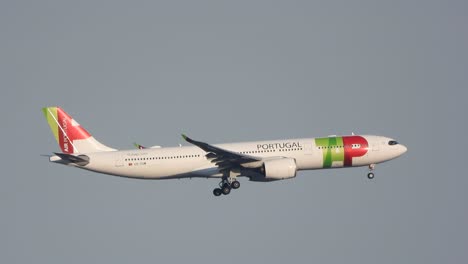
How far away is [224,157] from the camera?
53.3m

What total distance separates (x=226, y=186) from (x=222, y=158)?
2.96 meters

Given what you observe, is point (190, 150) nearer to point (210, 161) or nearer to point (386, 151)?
point (210, 161)

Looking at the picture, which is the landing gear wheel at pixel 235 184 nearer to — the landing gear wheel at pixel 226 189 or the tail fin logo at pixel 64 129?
the landing gear wheel at pixel 226 189

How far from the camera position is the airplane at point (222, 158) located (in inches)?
2114

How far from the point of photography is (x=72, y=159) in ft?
176

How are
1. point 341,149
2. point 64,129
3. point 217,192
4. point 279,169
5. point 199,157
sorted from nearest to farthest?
point 279,169 → point 199,157 → point 341,149 → point 217,192 → point 64,129

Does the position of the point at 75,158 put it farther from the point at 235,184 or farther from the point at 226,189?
the point at 235,184

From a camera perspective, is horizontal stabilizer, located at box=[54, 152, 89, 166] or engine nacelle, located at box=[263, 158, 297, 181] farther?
horizontal stabilizer, located at box=[54, 152, 89, 166]

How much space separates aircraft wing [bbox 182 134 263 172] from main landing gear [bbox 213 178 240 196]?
1.03 metres

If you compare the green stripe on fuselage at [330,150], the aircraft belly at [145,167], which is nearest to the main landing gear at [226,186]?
the aircraft belly at [145,167]

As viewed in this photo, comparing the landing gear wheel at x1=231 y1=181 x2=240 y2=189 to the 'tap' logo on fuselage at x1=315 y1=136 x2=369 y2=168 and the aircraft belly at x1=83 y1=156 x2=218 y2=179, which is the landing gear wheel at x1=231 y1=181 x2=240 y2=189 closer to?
the aircraft belly at x1=83 y1=156 x2=218 y2=179

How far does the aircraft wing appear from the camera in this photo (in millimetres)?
51953

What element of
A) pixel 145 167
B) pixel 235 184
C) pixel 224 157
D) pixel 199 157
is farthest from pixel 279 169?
pixel 145 167

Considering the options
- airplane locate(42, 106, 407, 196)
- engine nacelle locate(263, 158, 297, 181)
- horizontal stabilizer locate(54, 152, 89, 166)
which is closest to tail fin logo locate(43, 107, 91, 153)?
airplane locate(42, 106, 407, 196)
